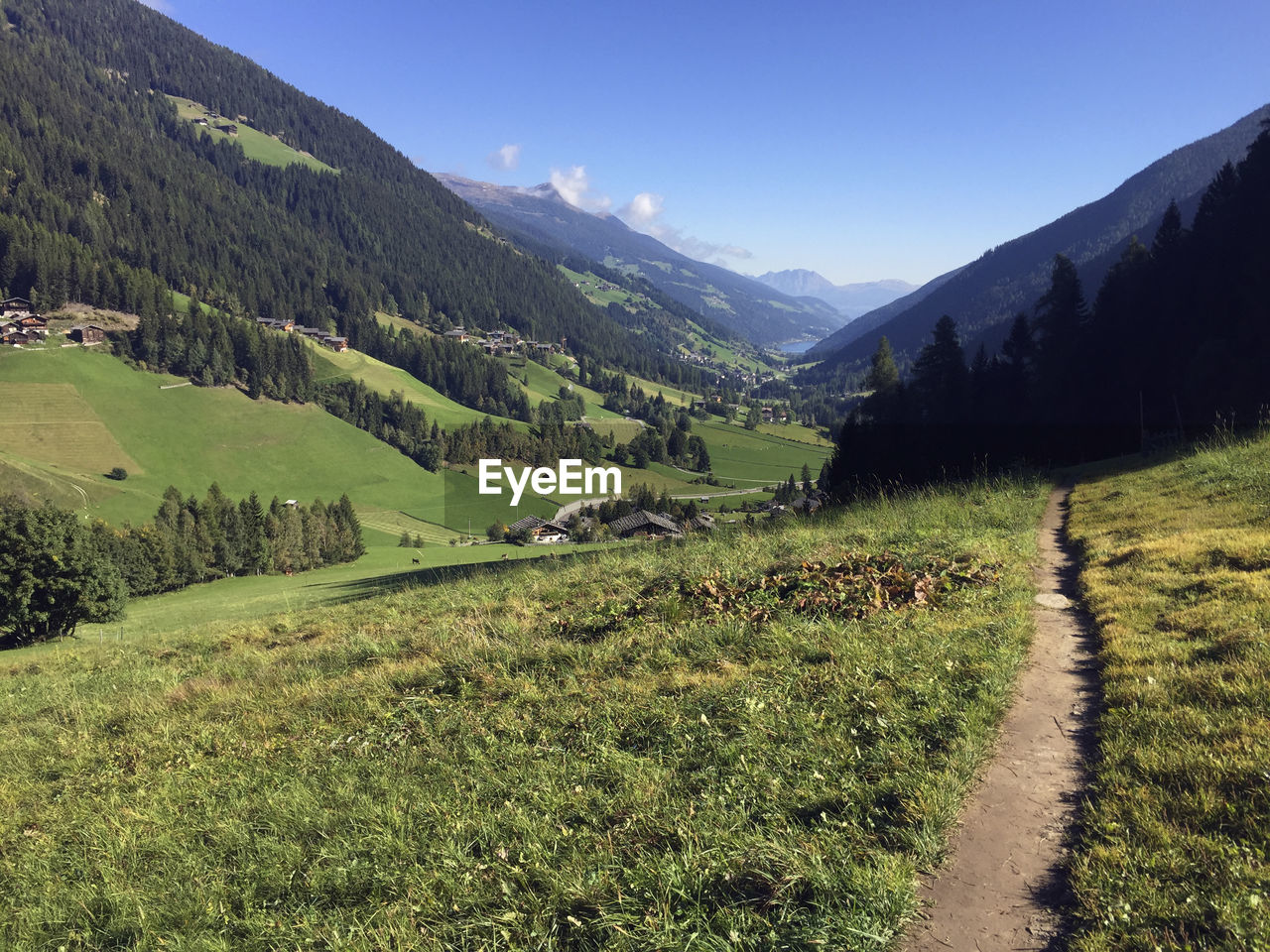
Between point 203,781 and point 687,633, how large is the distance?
218 inches

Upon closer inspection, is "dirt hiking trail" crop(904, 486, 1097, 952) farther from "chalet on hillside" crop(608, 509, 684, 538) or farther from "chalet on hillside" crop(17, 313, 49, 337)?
"chalet on hillside" crop(17, 313, 49, 337)

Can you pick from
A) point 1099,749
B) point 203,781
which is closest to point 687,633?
point 1099,749

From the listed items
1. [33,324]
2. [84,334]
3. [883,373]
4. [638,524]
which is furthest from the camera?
[84,334]

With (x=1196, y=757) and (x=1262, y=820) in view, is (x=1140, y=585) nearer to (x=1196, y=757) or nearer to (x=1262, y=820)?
(x=1196, y=757)

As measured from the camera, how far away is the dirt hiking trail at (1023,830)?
137 inches

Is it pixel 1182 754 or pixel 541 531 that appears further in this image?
pixel 541 531

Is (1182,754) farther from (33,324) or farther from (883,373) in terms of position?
(33,324)

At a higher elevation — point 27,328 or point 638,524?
point 27,328

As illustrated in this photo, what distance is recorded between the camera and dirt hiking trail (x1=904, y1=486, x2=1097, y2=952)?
3.47 m

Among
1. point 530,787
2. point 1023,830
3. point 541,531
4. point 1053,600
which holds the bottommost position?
point 541,531

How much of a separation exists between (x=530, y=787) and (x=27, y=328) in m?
212

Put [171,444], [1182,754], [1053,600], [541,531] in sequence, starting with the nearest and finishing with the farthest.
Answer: [1182,754] < [1053,600] < [541,531] < [171,444]

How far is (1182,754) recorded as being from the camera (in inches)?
172

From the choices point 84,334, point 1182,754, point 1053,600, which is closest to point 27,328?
point 84,334
